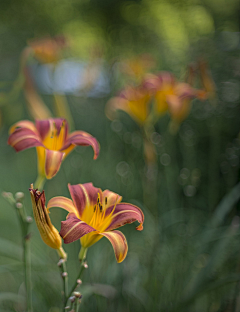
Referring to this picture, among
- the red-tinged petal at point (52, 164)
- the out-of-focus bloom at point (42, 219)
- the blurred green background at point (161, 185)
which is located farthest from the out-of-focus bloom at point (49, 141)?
the blurred green background at point (161, 185)

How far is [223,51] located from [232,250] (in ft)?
3.20

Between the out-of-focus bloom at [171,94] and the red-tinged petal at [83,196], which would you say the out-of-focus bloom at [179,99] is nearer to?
the out-of-focus bloom at [171,94]

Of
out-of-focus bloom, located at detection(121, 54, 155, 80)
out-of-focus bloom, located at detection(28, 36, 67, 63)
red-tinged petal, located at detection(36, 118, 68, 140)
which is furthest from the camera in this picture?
out-of-focus bloom, located at detection(121, 54, 155, 80)

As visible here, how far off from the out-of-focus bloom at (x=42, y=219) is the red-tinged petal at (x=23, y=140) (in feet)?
0.54

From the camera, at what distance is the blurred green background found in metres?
0.99

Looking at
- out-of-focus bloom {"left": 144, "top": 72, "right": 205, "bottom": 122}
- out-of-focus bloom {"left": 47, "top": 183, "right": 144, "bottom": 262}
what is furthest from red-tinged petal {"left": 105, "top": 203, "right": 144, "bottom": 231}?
out-of-focus bloom {"left": 144, "top": 72, "right": 205, "bottom": 122}

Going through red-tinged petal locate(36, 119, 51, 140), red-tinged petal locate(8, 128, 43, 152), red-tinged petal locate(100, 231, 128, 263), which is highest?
red-tinged petal locate(36, 119, 51, 140)

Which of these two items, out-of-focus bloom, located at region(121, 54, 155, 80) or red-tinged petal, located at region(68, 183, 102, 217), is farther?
out-of-focus bloom, located at region(121, 54, 155, 80)

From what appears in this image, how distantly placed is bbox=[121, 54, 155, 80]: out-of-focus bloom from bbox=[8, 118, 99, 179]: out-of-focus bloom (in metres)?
0.78

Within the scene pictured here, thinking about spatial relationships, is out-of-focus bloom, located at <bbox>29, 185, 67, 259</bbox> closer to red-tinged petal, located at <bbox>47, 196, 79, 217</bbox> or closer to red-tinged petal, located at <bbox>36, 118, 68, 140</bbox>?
red-tinged petal, located at <bbox>47, 196, 79, 217</bbox>

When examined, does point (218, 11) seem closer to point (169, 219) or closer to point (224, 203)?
point (224, 203)

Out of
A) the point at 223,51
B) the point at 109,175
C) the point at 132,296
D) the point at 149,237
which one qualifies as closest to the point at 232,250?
the point at 149,237

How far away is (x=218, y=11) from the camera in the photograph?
1.47 meters

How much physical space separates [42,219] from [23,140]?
220 millimetres
